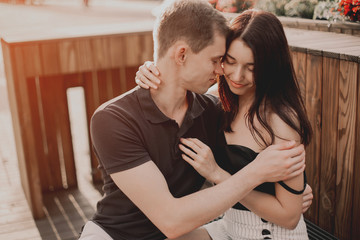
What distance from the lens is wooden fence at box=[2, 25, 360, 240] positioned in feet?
8.08

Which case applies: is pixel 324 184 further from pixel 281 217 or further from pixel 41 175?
pixel 41 175

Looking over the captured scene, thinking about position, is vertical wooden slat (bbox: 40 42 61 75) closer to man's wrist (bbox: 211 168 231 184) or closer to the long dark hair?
the long dark hair

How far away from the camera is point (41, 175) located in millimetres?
3971

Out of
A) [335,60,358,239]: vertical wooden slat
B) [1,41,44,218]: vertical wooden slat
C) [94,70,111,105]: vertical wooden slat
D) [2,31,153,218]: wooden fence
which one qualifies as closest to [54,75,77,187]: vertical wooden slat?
[2,31,153,218]: wooden fence

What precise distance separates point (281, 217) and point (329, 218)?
984mm

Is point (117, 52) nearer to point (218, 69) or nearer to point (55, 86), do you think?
point (55, 86)

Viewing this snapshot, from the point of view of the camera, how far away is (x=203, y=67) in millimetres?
1992

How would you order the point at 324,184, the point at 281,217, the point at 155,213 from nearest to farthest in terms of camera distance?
A: the point at 155,213
the point at 281,217
the point at 324,184

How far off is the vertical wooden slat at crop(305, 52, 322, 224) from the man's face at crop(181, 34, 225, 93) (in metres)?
0.87

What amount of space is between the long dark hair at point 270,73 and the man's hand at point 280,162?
11 cm

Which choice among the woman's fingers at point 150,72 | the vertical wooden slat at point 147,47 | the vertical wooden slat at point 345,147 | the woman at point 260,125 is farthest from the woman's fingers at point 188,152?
the vertical wooden slat at point 147,47

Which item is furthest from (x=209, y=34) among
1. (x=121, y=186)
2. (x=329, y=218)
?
(x=329, y=218)

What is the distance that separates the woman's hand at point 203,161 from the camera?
189 cm

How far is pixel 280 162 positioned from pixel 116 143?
26.8 inches
